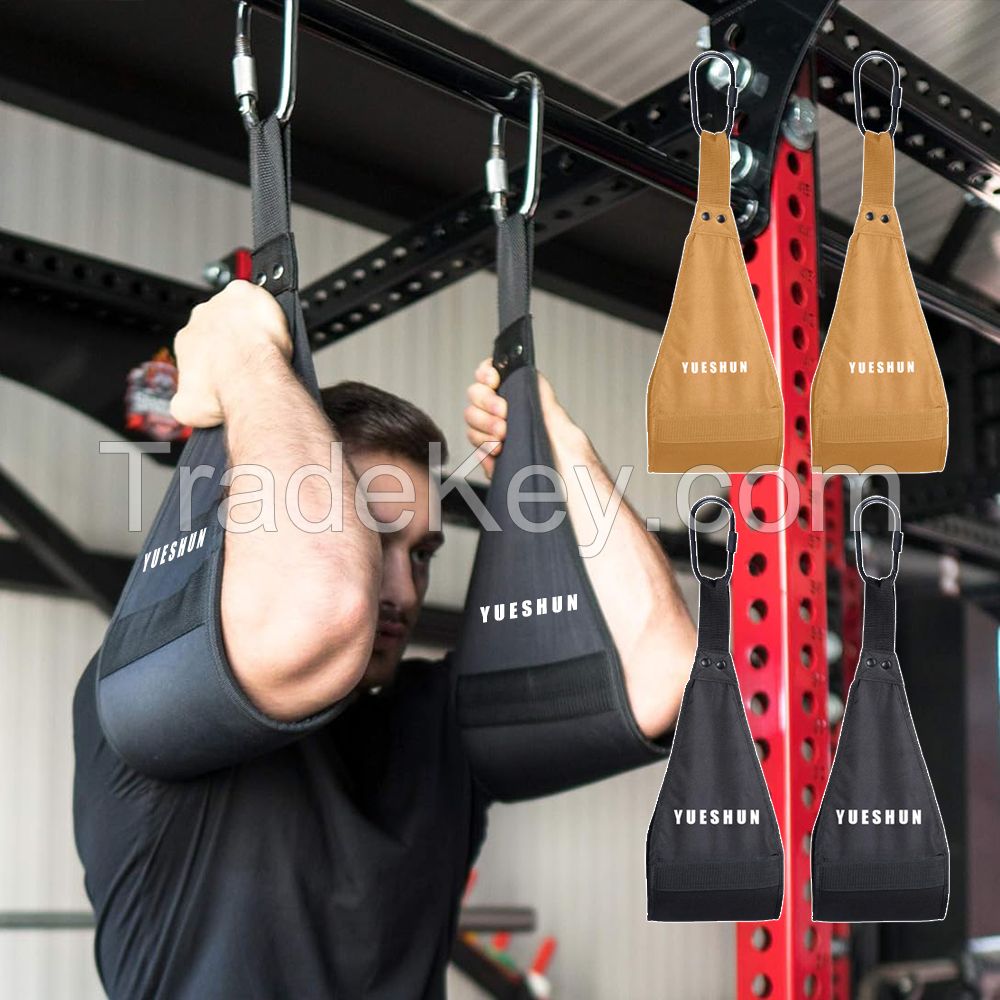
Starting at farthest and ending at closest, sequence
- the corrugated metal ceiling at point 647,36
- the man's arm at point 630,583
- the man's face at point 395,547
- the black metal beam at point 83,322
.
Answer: the corrugated metal ceiling at point 647,36 < the black metal beam at point 83,322 < the man's face at point 395,547 < the man's arm at point 630,583

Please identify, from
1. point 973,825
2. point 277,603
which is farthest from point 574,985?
point 277,603

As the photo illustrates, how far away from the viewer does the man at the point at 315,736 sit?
1012 mm

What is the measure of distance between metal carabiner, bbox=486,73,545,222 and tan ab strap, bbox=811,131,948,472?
1.13ft

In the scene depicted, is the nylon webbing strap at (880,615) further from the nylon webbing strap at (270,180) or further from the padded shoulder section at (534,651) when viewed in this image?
the nylon webbing strap at (270,180)

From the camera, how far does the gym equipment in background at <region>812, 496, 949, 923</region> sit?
105 centimetres

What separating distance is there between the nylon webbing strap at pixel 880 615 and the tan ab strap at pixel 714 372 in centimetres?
15

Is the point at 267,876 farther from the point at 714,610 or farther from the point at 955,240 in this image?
the point at 955,240

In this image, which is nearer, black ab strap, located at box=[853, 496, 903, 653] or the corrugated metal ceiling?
black ab strap, located at box=[853, 496, 903, 653]

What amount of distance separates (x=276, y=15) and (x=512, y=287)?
1.12ft

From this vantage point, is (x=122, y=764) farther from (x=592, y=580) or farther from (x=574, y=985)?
(x=574, y=985)

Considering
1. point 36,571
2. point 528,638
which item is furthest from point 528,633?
point 36,571

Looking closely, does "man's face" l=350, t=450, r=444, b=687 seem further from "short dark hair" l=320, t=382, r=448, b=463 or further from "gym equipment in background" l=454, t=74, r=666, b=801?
"gym equipment in background" l=454, t=74, r=666, b=801

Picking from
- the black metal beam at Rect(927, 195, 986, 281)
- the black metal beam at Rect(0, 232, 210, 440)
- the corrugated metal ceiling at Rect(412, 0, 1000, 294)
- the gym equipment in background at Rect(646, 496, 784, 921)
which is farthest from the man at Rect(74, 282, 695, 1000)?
the black metal beam at Rect(927, 195, 986, 281)

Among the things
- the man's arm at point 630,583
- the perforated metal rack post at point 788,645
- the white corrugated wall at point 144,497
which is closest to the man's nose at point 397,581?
the man's arm at point 630,583
